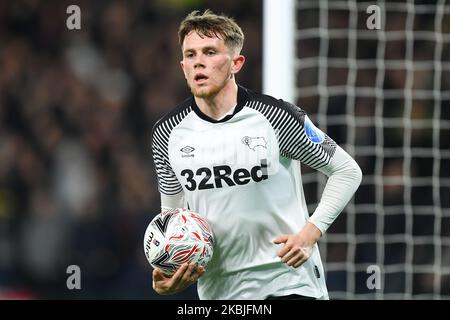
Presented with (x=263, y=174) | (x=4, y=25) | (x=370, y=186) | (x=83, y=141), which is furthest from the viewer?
(x=4, y=25)

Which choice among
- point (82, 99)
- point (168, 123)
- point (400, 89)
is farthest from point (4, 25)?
point (168, 123)

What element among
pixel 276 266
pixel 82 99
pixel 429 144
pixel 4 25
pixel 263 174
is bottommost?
pixel 276 266

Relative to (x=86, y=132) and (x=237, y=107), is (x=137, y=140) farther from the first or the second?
(x=237, y=107)

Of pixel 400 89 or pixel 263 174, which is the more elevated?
pixel 400 89

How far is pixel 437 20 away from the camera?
28.3ft

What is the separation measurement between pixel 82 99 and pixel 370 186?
10.2 ft

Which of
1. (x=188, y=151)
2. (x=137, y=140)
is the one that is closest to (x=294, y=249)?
(x=188, y=151)

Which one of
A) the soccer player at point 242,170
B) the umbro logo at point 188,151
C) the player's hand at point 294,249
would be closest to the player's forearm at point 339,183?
the soccer player at point 242,170

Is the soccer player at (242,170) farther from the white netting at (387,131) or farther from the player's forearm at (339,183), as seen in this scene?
the white netting at (387,131)

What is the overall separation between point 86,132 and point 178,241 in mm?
5144

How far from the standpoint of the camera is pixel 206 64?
4754 millimetres

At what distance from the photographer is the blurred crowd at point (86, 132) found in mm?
8797

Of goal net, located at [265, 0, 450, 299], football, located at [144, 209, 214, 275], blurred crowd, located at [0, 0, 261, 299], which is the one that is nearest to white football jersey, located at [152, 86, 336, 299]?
football, located at [144, 209, 214, 275]

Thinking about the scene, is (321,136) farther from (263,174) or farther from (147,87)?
(147,87)
